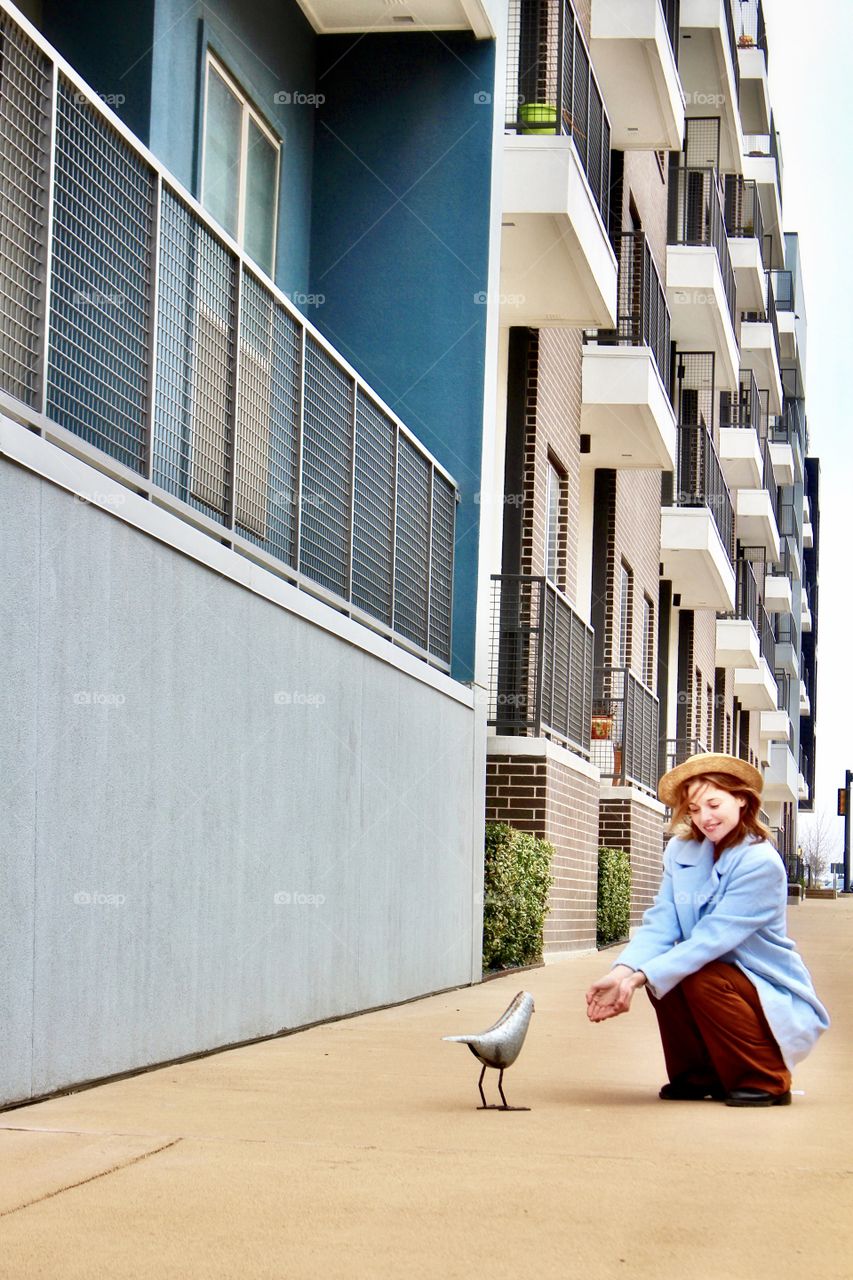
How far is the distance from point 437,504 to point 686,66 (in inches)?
805

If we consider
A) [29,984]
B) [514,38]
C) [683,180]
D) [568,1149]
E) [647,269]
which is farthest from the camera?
[683,180]

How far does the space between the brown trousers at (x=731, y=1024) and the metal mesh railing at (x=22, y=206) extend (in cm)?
334

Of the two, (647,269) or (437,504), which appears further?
(647,269)


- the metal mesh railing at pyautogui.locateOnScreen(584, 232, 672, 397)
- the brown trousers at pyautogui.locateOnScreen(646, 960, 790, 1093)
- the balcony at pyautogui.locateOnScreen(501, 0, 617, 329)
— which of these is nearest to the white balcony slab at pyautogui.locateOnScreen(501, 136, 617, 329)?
the balcony at pyautogui.locateOnScreen(501, 0, 617, 329)

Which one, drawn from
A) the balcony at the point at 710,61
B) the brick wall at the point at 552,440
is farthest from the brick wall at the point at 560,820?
the balcony at the point at 710,61

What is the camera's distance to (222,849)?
333 inches

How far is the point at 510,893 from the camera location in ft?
51.8

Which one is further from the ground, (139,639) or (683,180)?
(683,180)

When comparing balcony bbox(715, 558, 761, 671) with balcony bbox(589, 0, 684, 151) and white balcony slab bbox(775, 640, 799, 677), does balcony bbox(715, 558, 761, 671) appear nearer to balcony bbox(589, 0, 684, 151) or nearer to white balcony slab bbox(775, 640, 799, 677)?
balcony bbox(589, 0, 684, 151)

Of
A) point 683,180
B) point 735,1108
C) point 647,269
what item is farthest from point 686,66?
point 735,1108

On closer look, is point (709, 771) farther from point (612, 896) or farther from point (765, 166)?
point (765, 166)

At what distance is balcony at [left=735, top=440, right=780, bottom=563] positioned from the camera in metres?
43.5

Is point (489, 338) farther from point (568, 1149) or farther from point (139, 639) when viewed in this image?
point (568, 1149)

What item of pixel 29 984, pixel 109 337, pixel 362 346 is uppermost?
pixel 362 346
